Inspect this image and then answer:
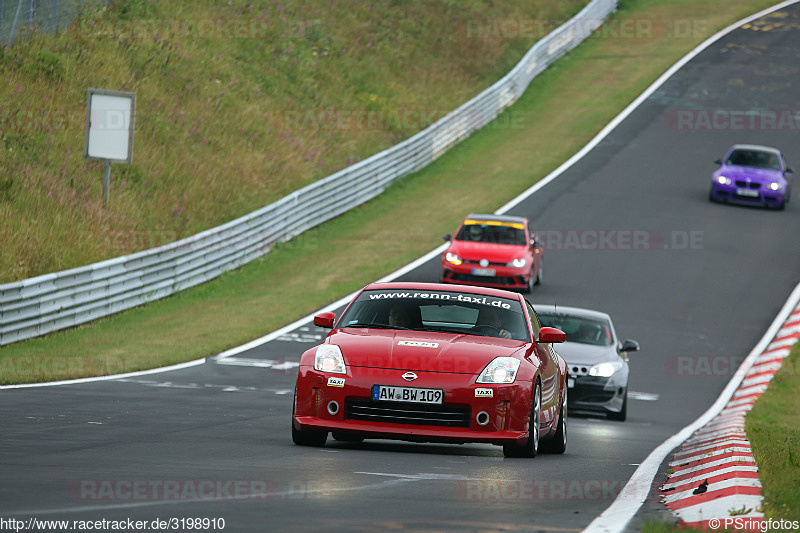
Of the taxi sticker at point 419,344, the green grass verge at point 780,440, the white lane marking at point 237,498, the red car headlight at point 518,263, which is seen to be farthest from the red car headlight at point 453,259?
the white lane marking at point 237,498

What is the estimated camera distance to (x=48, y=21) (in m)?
34.6

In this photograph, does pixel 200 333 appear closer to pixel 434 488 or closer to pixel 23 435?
pixel 23 435

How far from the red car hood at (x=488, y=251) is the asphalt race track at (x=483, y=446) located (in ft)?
3.72

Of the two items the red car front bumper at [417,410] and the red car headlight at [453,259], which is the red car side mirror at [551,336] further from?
the red car headlight at [453,259]

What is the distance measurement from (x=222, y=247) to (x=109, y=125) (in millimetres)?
4007

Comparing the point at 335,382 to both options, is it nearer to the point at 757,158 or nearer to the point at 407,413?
the point at 407,413

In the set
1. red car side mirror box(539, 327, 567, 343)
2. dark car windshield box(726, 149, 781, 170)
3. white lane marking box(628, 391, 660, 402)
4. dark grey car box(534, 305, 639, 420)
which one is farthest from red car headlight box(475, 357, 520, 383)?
dark car windshield box(726, 149, 781, 170)

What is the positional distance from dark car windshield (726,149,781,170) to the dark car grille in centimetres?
2808

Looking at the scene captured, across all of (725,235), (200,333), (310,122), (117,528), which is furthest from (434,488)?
(310,122)

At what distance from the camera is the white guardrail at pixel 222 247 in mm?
20797

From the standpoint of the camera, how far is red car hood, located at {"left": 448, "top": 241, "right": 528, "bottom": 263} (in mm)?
26531

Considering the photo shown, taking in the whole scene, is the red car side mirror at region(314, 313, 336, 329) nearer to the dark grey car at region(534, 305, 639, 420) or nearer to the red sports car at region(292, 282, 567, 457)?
the red sports car at region(292, 282, 567, 457)

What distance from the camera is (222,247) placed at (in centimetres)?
2853

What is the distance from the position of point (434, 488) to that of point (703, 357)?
15.3 m
